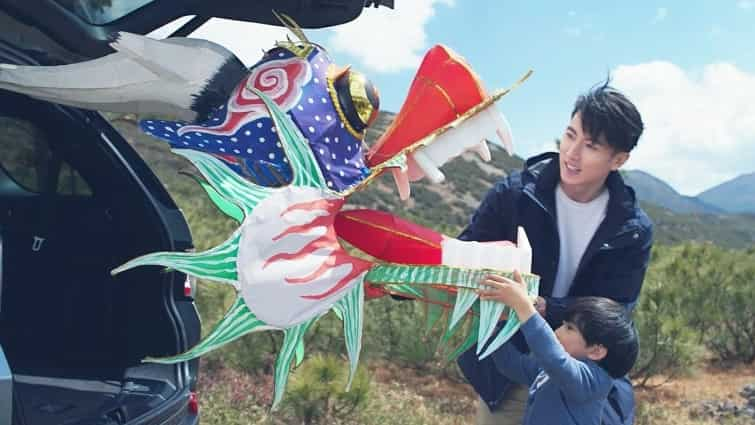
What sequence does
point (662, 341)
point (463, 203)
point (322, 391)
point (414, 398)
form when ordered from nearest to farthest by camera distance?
point (322, 391) → point (414, 398) → point (662, 341) → point (463, 203)

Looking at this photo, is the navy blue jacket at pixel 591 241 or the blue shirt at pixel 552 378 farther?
the navy blue jacket at pixel 591 241

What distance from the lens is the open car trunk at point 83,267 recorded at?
2.82 meters

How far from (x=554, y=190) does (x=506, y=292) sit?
62 cm

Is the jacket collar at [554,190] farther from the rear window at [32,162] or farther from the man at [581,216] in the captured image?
the rear window at [32,162]

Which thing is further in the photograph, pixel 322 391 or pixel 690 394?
pixel 690 394

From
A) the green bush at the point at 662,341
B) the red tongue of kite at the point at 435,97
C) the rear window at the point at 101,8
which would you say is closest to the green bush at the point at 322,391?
the red tongue of kite at the point at 435,97

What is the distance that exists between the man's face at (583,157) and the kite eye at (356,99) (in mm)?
639

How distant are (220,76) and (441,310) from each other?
36.2 inches

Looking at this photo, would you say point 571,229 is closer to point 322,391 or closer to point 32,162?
point 32,162

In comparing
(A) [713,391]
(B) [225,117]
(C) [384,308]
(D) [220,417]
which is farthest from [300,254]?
(A) [713,391]

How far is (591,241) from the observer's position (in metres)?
2.44

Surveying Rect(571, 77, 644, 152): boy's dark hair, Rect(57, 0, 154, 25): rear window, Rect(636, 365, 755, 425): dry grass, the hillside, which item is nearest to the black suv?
Rect(57, 0, 154, 25): rear window

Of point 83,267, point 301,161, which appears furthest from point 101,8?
point 83,267

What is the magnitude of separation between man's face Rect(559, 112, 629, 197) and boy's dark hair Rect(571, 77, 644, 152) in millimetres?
19
